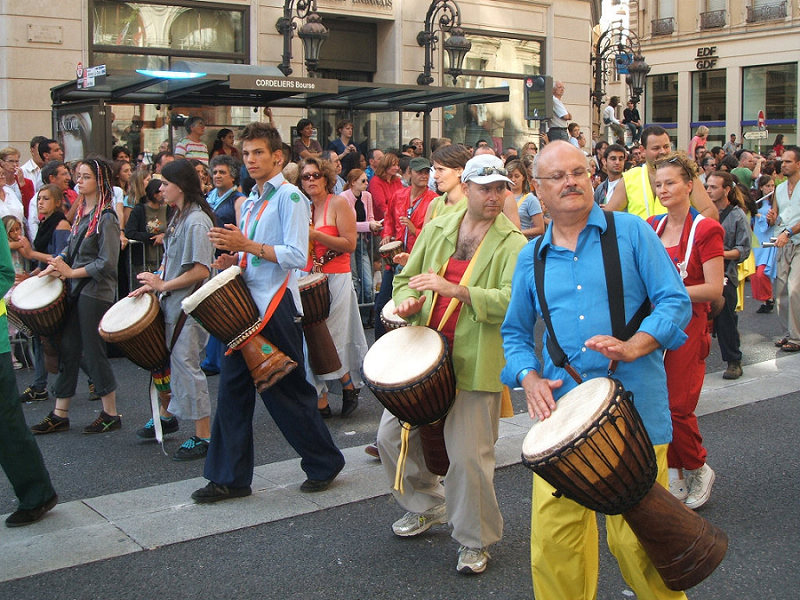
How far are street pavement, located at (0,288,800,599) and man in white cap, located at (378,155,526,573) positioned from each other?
333 millimetres

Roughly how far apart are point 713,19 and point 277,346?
4580 cm

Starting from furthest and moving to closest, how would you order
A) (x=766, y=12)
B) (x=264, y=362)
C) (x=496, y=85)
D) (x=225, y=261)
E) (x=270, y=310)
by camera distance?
(x=766, y=12) → (x=496, y=85) → (x=225, y=261) → (x=270, y=310) → (x=264, y=362)

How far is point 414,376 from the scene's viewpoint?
4668mm

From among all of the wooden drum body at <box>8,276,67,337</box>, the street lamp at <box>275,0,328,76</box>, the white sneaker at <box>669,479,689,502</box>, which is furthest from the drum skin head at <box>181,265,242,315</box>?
the street lamp at <box>275,0,328,76</box>

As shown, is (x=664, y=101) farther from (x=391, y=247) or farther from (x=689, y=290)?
(x=689, y=290)

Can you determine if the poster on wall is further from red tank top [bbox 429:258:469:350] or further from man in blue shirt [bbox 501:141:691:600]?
man in blue shirt [bbox 501:141:691:600]

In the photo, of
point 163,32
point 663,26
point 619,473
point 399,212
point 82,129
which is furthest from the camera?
point 663,26

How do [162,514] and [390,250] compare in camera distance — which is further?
[390,250]

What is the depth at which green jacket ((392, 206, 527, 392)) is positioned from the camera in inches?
188

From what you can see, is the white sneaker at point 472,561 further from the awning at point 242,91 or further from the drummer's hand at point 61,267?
the awning at point 242,91

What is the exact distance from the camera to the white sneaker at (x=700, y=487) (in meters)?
5.78

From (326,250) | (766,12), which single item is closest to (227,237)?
(326,250)

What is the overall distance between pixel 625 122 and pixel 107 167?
60.0ft

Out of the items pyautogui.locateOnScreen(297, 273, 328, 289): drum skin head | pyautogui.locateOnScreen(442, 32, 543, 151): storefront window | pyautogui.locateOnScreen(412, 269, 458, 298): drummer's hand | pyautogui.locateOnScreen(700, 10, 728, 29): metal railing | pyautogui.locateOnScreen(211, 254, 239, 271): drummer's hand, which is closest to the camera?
pyautogui.locateOnScreen(412, 269, 458, 298): drummer's hand
